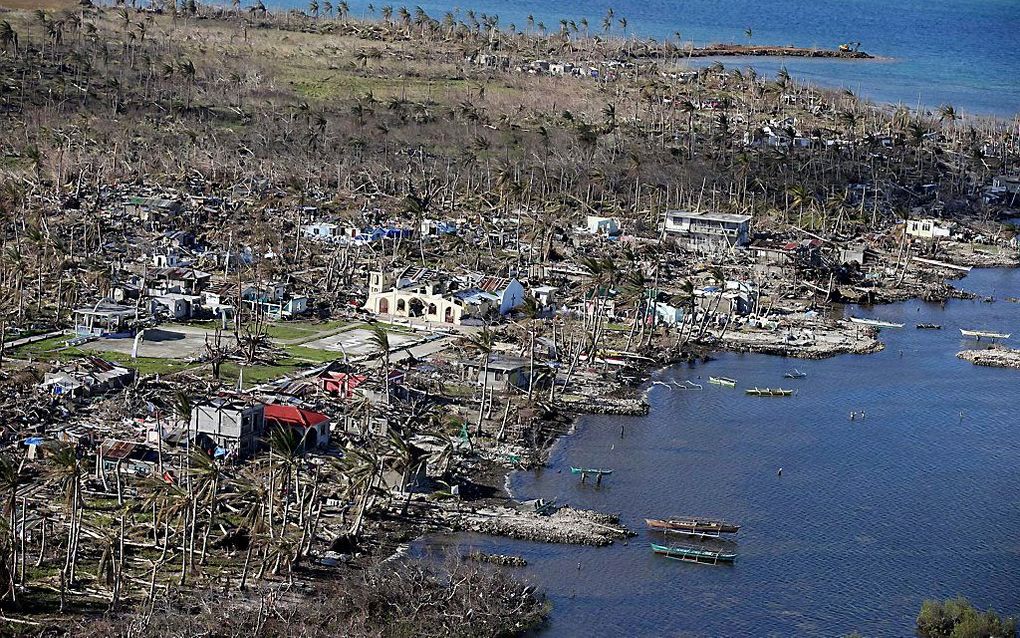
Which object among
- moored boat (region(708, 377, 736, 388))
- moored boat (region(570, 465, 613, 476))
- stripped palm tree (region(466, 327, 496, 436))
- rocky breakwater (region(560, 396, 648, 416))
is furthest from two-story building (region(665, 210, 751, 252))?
moored boat (region(570, 465, 613, 476))

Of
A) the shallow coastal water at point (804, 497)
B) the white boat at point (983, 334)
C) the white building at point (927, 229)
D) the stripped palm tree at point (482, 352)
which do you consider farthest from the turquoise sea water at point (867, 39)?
the stripped palm tree at point (482, 352)

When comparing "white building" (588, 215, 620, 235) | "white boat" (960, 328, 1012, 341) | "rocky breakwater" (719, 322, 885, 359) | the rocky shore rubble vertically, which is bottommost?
the rocky shore rubble

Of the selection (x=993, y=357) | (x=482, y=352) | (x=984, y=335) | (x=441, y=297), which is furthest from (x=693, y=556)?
(x=984, y=335)

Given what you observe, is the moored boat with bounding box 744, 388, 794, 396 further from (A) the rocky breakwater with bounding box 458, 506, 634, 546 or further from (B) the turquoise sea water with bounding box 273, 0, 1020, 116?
(B) the turquoise sea water with bounding box 273, 0, 1020, 116

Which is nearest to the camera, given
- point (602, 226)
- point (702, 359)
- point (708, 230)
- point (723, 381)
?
point (723, 381)

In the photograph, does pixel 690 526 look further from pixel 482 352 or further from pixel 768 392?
pixel 482 352

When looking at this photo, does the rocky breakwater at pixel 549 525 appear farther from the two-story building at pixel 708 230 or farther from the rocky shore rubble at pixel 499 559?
the two-story building at pixel 708 230
